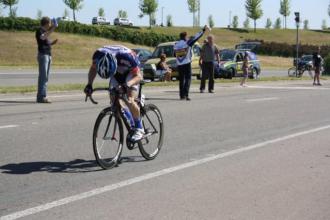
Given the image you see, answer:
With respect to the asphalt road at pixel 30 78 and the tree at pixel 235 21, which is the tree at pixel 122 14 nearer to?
the tree at pixel 235 21

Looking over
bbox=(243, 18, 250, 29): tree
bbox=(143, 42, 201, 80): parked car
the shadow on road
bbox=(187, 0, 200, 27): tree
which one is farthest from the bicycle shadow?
bbox=(243, 18, 250, 29): tree

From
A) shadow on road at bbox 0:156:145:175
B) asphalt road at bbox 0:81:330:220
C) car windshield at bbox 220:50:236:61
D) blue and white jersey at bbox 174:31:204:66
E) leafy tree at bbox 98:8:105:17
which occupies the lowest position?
asphalt road at bbox 0:81:330:220

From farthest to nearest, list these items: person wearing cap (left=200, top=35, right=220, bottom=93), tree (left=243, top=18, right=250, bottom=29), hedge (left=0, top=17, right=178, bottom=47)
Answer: tree (left=243, top=18, right=250, bottom=29)
hedge (left=0, top=17, right=178, bottom=47)
person wearing cap (left=200, top=35, right=220, bottom=93)

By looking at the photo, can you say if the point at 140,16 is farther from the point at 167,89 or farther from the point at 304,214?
the point at 304,214

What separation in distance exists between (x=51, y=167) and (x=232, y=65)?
2525 cm

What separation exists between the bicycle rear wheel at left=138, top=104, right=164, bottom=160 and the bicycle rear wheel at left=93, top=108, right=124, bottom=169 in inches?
17.7

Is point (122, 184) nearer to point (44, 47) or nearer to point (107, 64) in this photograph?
point (107, 64)

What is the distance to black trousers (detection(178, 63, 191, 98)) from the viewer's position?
58.3 feet

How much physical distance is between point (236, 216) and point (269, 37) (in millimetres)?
105688

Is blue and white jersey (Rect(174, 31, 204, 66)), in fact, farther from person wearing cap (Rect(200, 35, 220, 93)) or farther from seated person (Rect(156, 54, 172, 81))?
seated person (Rect(156, 54, 172, 81))

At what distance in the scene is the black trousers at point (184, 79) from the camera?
17.8m

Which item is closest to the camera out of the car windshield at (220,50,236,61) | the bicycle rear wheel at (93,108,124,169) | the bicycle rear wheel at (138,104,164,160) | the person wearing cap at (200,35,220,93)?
the bicycle rear wheel at (93,108,124,169)

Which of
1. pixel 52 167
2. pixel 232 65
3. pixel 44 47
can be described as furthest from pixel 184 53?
pixel 232 65

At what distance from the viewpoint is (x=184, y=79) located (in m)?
17.8
